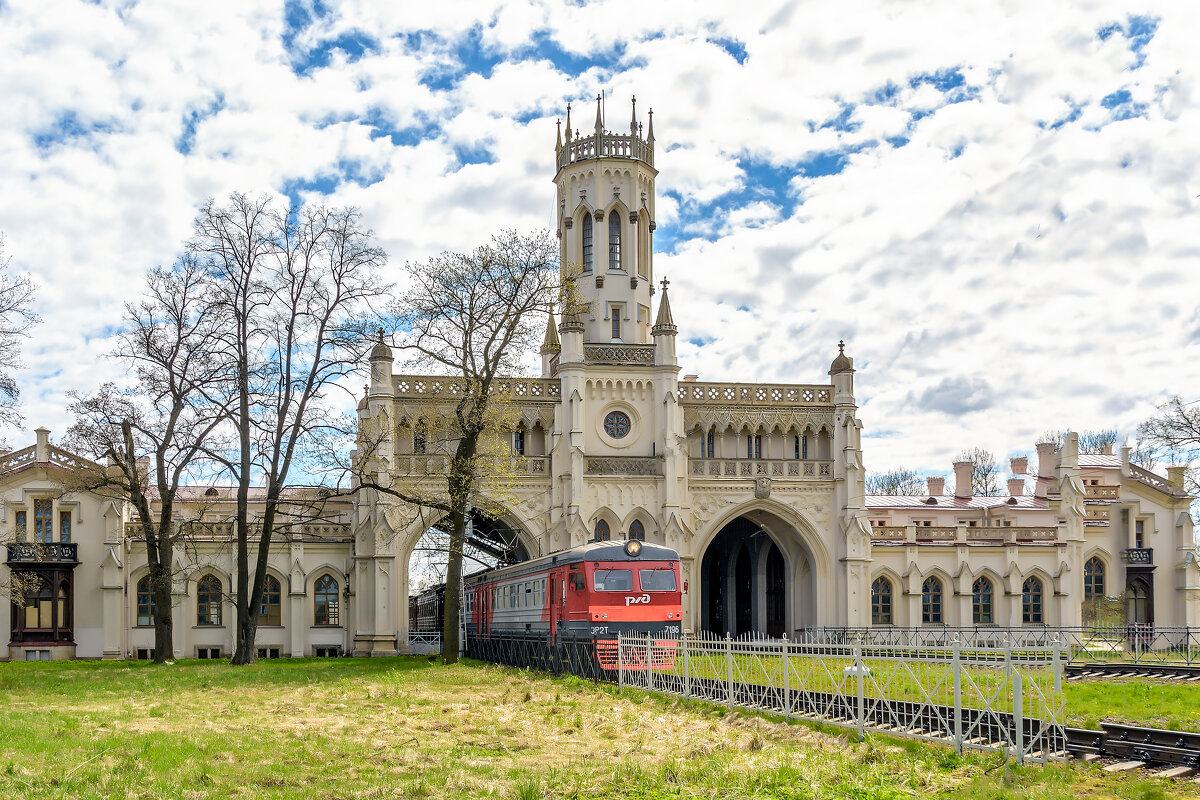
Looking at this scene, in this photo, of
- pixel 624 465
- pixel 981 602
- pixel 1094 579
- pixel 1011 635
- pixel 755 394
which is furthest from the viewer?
pixel 1094 579

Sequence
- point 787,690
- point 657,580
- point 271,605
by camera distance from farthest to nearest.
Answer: point 271,605, point 657,580, point 787,690

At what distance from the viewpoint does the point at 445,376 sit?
4706cm

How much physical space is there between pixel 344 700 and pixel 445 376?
24818 millimetres

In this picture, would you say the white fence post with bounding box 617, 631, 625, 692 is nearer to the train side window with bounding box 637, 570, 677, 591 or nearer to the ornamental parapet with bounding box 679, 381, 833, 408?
the train side window with bounding box 637, 570, 677, 591

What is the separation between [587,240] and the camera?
5288 centimetres

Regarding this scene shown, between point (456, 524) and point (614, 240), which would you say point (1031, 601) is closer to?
point (614, 240)

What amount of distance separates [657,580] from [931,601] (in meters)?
24.9

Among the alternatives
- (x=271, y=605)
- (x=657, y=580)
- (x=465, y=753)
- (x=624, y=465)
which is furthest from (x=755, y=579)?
(x=465, y=753)

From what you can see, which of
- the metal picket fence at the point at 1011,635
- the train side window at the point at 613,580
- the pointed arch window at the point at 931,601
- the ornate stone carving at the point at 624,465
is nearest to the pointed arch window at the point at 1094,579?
the metal picket fence at the point at 1011,635

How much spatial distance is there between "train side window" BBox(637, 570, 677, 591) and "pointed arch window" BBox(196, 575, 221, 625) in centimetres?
2269

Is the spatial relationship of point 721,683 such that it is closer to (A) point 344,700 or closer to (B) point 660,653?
(B) point 660,653

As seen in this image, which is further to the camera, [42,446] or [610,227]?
[610,227]

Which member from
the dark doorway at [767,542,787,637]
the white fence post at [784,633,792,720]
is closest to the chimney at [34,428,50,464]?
the dark doorway at [767,542,787,637]

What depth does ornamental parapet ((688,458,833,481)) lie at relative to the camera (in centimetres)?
4875
